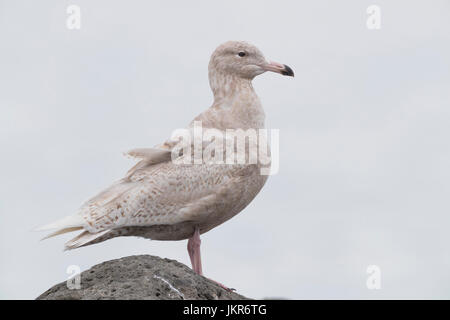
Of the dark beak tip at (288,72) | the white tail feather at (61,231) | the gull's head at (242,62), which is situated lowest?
the white tail feather at (61,231)

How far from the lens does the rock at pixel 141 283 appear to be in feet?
27.2

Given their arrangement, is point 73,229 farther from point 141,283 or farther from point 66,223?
point 141,283

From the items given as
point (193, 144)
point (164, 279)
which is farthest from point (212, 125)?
point (164, 279)

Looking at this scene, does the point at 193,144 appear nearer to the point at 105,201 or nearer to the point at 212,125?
the point at 212,125

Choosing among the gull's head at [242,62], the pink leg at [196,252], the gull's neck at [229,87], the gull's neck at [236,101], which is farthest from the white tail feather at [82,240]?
the gull's head at [242,62]

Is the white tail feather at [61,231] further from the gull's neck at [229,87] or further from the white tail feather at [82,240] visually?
the gull's neck at [229,87]

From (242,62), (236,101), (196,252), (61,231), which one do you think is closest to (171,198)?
(196,252)

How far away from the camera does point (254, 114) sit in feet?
33.2

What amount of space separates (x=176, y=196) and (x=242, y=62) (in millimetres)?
2332

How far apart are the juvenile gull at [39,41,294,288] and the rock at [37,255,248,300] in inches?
21.5

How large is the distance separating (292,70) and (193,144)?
1967 mm

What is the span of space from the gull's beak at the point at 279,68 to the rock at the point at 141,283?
3308 millimetres

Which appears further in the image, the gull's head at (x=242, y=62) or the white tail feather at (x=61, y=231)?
the gull's head at (x=242, y=62)

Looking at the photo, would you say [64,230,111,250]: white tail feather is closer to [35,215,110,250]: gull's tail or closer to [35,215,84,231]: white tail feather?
[35,215,110,250]: gull's tail
